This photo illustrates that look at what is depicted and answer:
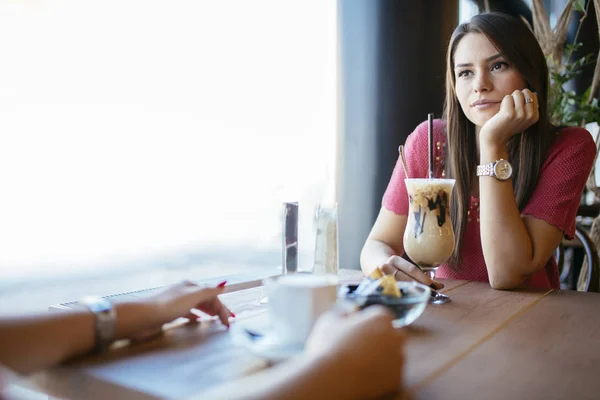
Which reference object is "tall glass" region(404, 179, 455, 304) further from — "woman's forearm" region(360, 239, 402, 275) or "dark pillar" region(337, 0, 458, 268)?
"dark pillar" region(337, 0, 458, 268)

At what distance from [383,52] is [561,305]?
205 cm

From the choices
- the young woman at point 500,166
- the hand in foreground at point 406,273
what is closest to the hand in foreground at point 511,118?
the young woman at point 500,166

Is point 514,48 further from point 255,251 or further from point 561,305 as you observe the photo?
point 255,251

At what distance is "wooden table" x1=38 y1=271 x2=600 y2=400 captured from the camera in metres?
0.68

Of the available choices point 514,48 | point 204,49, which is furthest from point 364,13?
point 514,48

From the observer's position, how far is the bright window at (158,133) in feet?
5.32

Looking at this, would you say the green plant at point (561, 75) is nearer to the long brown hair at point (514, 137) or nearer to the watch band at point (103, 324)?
the long brown hair at point (514, 137)

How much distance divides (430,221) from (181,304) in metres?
0.64

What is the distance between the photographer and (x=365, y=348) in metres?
0.63

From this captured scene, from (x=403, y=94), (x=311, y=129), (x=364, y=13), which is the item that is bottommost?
(x=311, y=129)

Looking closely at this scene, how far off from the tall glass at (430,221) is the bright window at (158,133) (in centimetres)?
108

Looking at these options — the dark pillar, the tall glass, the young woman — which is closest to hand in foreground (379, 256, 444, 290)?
the tall glass

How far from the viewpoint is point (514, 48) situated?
1733 millimetres

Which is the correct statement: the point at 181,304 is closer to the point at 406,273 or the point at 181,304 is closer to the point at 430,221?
the point at 406,273
